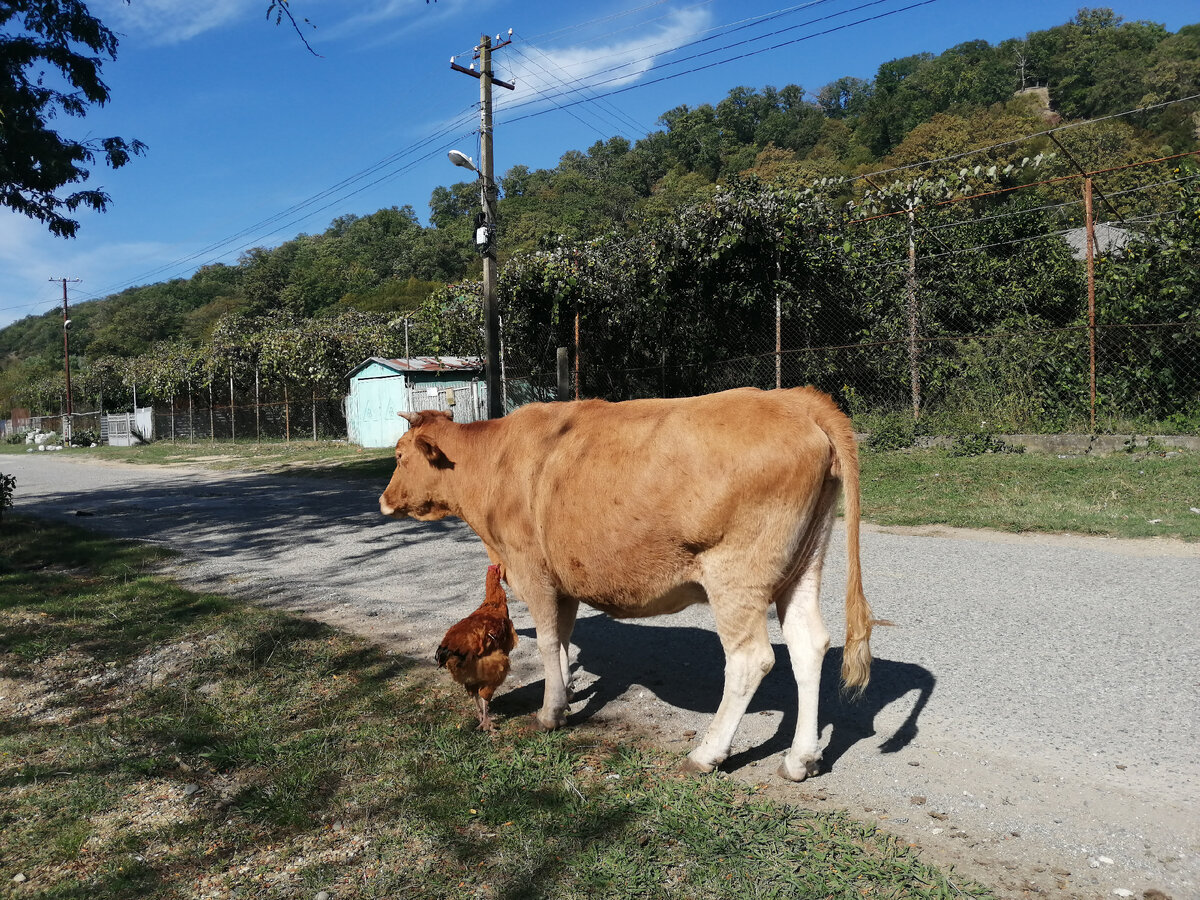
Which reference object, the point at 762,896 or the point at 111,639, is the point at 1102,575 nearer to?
the point at 762,896

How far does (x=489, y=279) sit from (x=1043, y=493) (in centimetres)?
973

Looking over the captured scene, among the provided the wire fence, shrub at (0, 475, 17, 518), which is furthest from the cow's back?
shrub at (0, 475, 17, 518)

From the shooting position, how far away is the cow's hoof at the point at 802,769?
133 inches

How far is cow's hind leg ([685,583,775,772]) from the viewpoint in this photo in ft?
11.1

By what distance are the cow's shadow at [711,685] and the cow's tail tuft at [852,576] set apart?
48cm

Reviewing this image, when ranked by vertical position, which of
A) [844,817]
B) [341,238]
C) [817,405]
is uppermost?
[341,238]

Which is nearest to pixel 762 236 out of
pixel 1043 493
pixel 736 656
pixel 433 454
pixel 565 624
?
pixel 1043 493

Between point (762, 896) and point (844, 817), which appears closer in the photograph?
point (762, 896)

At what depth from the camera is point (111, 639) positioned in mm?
5723

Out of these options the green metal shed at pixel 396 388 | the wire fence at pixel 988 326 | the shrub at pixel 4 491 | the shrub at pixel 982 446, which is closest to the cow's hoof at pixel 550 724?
the shrub at pixel 982 446

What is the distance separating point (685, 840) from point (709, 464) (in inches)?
58.3

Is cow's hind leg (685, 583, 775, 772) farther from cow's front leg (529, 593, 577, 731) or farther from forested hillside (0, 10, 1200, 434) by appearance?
forested hillside (0, 10, 1200, 434)

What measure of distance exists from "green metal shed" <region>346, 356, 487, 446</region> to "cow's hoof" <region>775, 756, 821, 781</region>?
1892 centimetres

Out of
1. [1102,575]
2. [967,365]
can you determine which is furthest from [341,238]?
[1102,575]
